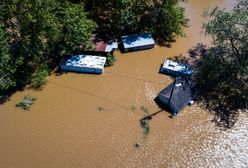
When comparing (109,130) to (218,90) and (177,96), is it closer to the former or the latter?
(177,96)

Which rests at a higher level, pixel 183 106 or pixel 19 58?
pixel 19 58

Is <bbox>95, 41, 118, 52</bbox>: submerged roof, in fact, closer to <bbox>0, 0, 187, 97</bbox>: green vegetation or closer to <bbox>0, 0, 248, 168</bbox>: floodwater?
<bbox>0, 0, 187, 97</bbox>: green vegetation

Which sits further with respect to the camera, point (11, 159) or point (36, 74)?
point (36, 74)

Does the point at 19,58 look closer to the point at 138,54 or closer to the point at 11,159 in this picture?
the point at 11,159

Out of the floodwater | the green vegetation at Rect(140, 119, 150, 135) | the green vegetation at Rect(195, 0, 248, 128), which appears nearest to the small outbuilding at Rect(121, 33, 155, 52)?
the floodwater

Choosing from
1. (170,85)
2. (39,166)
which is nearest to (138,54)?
(170,85)

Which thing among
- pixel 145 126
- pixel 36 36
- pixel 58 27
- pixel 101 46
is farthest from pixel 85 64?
pixel 145 126
